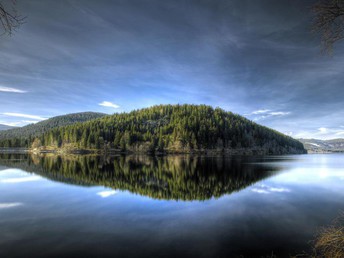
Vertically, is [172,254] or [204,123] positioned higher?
[204,123]

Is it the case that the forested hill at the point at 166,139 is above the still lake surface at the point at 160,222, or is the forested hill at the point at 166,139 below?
above

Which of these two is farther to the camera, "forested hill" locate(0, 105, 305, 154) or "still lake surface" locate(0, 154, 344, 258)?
"forested hill" locate(0, 105, 305, 154)

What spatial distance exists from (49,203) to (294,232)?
19.5 metres

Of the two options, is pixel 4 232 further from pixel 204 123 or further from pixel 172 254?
pixel 204 123

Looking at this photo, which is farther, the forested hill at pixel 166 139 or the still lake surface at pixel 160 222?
the forested hill at pixel 166 139

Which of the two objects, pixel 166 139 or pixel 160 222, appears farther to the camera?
pixel 166 139

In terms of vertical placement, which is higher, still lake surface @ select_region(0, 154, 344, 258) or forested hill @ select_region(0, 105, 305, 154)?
forested hill @ select_region(0, 105, 305, 154)

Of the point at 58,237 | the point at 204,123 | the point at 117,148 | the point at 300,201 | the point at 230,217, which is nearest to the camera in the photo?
the point at 58,237

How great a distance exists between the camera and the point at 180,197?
23375 millimetres

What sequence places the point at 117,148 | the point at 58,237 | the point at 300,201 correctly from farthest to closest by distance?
the point at 117,148 → the point at 300,201 → the point at 58,237

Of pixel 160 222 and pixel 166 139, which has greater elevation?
pixel 166 139

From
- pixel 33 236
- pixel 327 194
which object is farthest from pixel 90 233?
pixel 327 194

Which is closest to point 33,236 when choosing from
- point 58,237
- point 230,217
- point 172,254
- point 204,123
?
point 58,237

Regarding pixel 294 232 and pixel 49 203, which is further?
pixel 49 203
